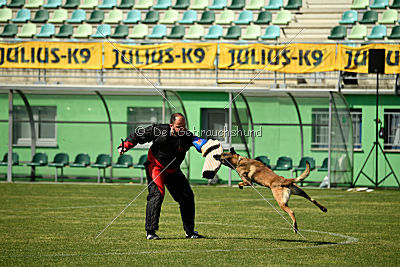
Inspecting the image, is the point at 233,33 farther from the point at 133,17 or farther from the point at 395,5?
the point at 395,5

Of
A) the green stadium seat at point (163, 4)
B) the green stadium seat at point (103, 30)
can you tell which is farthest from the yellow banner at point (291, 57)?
the green stadium seat at point (103, 30)

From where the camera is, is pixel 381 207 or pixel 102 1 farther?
pixel 102 1

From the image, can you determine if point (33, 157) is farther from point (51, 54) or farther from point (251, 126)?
point (251, 126)

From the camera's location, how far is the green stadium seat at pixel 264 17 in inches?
1240

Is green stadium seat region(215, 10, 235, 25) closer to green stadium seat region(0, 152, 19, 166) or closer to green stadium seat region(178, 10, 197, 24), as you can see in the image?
green stadium seat region(178, 10, 197, 24)

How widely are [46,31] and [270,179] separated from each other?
24059 millimetres

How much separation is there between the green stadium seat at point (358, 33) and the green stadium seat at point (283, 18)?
288cm

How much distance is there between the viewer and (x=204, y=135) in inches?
1116

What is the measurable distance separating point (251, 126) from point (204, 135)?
7.15 feet

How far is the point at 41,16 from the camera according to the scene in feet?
113

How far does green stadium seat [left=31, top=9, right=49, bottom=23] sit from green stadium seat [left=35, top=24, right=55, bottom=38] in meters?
0.84

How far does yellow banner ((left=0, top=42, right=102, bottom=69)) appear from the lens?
26.6 metres

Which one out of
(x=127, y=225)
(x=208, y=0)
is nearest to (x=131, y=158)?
(x=208, y=0)

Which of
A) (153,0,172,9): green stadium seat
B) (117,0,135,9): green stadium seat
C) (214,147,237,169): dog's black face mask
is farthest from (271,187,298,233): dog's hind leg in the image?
(117,0,135,9): green stadium seat
